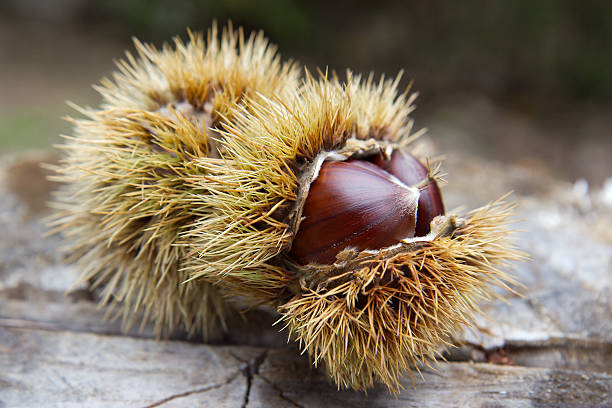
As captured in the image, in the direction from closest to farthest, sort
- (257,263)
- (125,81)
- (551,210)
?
(257,263) < (125,81) < (551,210)

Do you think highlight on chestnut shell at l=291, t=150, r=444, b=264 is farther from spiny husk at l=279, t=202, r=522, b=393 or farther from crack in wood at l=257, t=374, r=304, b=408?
crack in wood at l=257, t=374, r=304, b=408

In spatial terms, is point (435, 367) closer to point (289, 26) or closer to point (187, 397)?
point (187, 397)

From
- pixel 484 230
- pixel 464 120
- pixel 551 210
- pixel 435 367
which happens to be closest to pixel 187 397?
pixel 435 367

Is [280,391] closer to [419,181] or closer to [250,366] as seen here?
[250,366]

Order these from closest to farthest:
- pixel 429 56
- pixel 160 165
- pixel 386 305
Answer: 1. pixel 386 305
2. pixel 160 165
3. pixel 429 56

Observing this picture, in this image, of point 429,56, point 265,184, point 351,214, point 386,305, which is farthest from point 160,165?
point 429,56

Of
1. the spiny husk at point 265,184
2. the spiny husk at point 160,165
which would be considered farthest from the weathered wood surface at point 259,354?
the spiny husk at point 265,184
